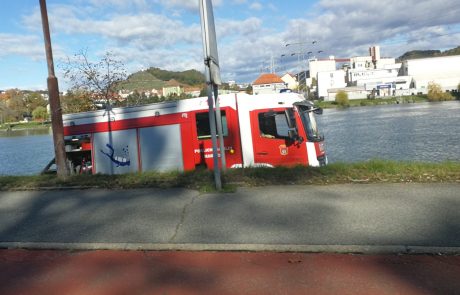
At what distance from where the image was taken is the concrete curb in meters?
5.39

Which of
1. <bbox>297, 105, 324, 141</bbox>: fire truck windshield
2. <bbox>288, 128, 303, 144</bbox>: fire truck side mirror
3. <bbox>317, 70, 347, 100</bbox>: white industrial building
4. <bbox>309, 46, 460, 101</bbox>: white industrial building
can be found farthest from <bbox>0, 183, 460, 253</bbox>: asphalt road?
<bbox>317, 70, 347, 100</bbox>: white industrial building

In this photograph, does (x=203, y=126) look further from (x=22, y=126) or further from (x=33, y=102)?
(x=33, y=102)

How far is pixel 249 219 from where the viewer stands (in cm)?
680

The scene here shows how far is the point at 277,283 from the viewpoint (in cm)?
473

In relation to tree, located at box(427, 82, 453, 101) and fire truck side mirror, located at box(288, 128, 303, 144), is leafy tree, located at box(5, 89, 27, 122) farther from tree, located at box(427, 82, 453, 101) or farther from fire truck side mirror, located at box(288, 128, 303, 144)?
fire truck side mirror, located at box(288, 128, 303, 144)

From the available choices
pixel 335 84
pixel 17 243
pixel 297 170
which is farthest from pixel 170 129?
pixel 335 84

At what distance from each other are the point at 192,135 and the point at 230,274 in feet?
30.0

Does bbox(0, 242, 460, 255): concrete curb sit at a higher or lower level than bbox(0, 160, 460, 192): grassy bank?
lower

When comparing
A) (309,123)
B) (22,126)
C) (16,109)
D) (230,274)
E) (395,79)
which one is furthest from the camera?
(395,79)

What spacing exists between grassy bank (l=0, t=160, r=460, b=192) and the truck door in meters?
2.88

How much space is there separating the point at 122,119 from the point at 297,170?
7.20 metres

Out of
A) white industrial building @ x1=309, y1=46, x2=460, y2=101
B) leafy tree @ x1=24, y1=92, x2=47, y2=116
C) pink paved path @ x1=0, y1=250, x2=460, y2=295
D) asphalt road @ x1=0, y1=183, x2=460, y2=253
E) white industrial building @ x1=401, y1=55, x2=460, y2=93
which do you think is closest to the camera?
pink paved path @ x1=0, y1=250, x2=460, y2=295

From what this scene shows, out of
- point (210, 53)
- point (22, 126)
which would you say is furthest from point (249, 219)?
point (22, 126)

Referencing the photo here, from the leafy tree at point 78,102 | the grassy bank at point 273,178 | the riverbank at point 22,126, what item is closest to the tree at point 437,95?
the riverbank at point 22,126
